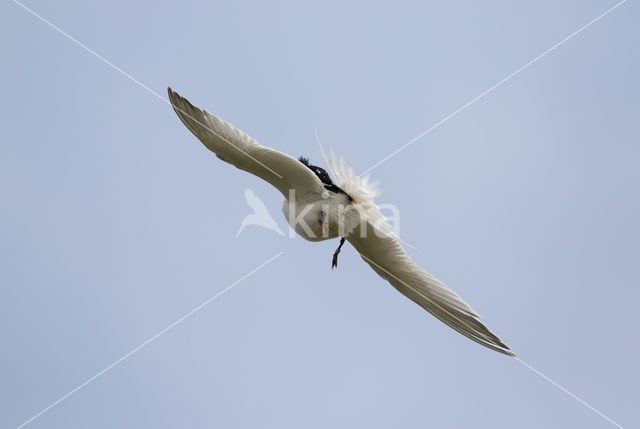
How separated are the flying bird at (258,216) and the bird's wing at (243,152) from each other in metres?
0.36

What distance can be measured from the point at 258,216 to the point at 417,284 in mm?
1331

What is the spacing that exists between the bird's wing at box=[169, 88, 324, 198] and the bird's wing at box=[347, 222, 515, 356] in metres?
0.56

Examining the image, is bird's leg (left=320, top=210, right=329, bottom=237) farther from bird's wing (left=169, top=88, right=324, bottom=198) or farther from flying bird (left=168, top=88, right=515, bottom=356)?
bird's wing (left=169, top=88, right=324, bottom=198)

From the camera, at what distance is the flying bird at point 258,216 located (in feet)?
20.9

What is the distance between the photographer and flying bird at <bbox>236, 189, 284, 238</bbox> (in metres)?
6.37

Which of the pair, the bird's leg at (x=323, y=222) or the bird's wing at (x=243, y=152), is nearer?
the bird's wing at (x=243, y=152)

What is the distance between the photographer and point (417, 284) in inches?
245

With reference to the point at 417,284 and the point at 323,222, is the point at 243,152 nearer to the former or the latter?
the point at 323,222

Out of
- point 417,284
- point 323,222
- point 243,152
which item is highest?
point 417,284

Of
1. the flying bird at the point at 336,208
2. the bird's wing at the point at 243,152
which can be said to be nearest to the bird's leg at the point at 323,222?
the flying bird at the point at 336,208

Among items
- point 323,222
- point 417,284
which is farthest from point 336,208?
point 417,284

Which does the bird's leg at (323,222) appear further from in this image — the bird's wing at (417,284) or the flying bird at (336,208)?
the bird's wing at (417,284)

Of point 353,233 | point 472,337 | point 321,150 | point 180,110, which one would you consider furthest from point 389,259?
point 180,110

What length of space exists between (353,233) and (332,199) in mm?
374
